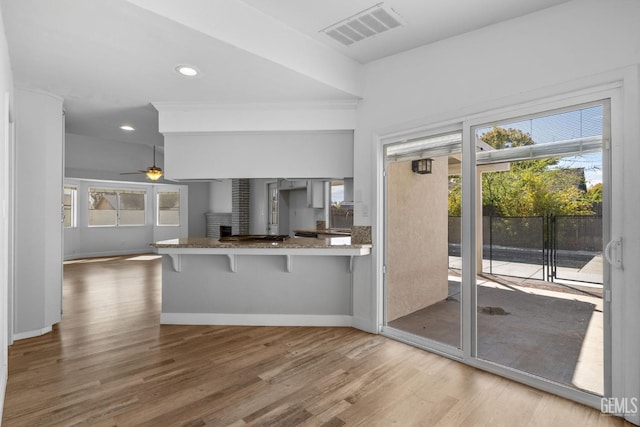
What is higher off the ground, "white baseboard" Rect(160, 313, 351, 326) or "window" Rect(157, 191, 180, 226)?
"window" Rect(157, 191, 180, 226)

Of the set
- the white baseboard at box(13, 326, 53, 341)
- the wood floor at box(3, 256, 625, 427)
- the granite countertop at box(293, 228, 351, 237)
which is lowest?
the wood floor at box(3, 256, 625, 427)

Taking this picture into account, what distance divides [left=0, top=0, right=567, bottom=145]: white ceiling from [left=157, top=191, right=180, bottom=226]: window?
7475 mm

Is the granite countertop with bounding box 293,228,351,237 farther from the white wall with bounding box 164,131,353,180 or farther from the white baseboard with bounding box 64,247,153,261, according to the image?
the white baseboard with bounding box 64,247,153,261

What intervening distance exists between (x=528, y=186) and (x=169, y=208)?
34.7 ft

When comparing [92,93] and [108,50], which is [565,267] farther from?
[92,93]

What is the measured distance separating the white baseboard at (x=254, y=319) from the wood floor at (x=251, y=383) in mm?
114

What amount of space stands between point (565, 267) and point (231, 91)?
3.30 meters

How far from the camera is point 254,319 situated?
3684 mm

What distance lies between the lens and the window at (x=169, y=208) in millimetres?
10625

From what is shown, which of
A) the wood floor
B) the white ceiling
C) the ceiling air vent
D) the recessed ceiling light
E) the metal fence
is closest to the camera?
the wood floor

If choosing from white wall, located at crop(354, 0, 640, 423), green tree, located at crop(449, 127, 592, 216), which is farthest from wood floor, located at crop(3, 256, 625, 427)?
green tree, located at crop(449, 127, 592, 216)

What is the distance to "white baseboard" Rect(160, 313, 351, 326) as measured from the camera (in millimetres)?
3660

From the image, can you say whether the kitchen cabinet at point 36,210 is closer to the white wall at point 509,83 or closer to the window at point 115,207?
the white wall at point 509,83

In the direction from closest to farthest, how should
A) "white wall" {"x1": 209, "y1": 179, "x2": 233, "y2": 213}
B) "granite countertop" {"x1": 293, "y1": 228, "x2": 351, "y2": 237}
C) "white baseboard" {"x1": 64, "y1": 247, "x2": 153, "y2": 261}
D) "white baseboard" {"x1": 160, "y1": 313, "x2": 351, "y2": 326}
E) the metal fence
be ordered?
the metal fence
"white baseboard" {"x1": 160, "y1": 313, "x2": 351, "y2": 326}
"granite countertop" {"x1": 293, "y1": 228, "x2": 351, "y2": 237}
"white baseboard" {"x1": 64, "y1": 247, "x2": 153, "y2": 261}
"white wall" {"x1": 209, "y1": 179, "x2": 233, "y2": 213}
